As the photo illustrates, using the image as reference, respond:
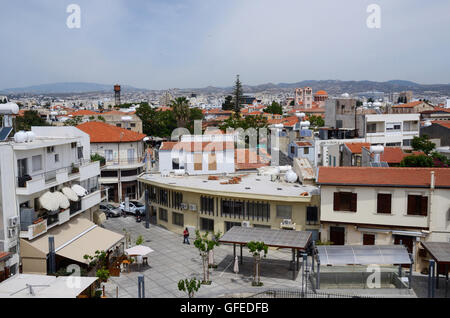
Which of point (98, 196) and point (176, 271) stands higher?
point (98, 196)

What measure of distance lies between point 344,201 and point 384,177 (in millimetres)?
2707

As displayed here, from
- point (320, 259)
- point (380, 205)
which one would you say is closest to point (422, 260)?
point (380, 205)

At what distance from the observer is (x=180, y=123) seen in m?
76.6

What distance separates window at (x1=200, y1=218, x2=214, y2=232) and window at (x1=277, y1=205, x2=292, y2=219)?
5.19 m

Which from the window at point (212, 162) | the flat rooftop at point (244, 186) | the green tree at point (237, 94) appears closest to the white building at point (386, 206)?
the flat rooftop at point (244, 186)

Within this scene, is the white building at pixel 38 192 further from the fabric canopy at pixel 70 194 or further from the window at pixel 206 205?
the window at pixel 206 205

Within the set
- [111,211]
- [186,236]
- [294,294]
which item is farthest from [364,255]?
[111,211]

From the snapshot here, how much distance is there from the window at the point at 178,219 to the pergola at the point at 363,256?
13.8 m

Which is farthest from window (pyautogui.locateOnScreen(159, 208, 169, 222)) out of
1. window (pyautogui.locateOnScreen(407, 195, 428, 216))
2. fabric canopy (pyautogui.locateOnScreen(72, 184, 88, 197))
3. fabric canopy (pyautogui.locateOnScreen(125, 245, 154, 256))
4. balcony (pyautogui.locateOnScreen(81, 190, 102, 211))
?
window (pyautogui.locateOnScreen(407, 195, 428, 216))

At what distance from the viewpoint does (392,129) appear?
151 feet

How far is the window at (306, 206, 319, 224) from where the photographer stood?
2812 cm

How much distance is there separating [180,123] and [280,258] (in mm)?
52159

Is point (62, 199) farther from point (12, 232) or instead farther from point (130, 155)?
point (130, 155)
